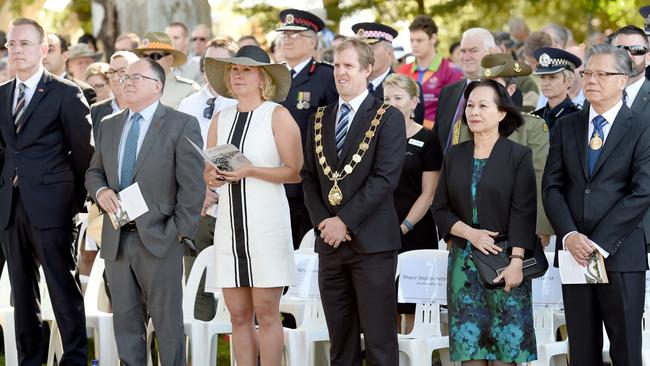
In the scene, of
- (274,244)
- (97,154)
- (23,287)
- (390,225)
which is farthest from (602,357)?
(23,287)

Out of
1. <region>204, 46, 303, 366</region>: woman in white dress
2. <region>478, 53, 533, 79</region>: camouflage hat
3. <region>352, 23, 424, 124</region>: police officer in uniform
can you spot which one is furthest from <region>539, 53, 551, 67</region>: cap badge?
<region>204, 46, 303, 366</region>: woman in white dress

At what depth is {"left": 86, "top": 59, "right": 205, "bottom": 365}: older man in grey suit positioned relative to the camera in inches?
283

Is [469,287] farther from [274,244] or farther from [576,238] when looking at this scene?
[274,244]

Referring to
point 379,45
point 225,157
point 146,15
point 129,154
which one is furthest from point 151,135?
point 146,15

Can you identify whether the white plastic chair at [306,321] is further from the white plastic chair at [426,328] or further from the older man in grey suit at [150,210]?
the older man in grey suit at [150,210]

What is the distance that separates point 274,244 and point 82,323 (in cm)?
177

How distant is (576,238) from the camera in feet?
21.4

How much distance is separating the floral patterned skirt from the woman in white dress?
36.9 inches

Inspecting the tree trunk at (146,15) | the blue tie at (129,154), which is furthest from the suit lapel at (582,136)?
the tree trunk at (146,15)

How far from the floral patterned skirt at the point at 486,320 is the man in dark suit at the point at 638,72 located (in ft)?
2.61

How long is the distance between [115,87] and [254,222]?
2428 millimetres

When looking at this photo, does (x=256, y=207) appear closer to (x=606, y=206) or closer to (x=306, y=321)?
(x=306, y=321)

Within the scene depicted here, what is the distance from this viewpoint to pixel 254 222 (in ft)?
22.6

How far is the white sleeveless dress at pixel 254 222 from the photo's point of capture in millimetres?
6859
